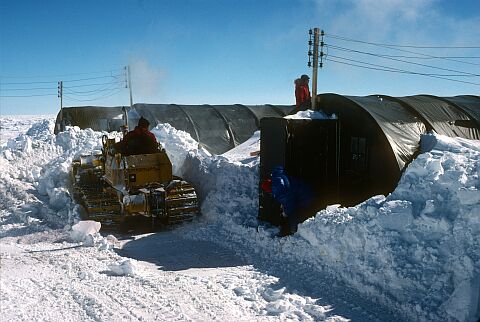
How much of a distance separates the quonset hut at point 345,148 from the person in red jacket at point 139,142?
2607 millimetres

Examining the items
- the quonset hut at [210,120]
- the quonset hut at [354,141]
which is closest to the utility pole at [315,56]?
the quonset hut at [354,141]

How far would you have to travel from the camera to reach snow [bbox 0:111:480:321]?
204 inches

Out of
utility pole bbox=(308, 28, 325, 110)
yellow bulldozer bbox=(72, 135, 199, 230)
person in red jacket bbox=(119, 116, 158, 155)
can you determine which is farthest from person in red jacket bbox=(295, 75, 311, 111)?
person in red jacket bbox=(119, 116, 158, 155)

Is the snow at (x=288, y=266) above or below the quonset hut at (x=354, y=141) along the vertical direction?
below

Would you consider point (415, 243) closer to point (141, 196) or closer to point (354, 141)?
point (354, 141)

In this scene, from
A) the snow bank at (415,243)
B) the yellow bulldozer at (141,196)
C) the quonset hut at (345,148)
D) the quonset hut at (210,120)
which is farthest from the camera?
the quonset hut at (210,120)

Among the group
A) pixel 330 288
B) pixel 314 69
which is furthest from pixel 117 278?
pixel 314 69

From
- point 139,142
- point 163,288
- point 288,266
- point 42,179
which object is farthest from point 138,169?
point 288,266

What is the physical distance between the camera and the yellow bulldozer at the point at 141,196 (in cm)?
953

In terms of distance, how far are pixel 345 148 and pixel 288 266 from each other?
4.28 m

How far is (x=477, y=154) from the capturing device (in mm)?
6973

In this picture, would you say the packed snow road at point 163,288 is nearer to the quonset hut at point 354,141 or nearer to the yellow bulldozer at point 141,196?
the yellow bulldozer at point 141,196

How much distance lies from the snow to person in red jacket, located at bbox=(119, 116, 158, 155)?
215cm

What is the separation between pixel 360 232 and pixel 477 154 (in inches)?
95.0
